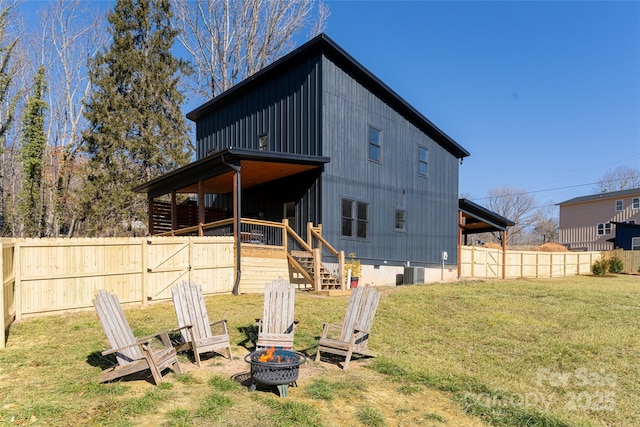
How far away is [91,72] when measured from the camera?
79.6 ft

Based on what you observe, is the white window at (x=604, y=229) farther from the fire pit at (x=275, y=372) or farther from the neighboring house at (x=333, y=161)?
the fire pit at (x=275, y=372)

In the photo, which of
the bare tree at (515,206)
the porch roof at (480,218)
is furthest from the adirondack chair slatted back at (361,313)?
the bare tree at (515,206)

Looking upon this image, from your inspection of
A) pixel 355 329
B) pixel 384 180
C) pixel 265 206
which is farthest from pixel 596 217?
pixel 355 329

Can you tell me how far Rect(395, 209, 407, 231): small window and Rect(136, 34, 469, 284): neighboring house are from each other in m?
0.04

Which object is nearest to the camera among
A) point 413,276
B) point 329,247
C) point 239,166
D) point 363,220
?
point 239,166

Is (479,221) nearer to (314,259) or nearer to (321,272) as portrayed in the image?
(321,272)

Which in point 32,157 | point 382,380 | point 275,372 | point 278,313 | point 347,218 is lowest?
point 382,380

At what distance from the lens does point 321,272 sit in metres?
12.7

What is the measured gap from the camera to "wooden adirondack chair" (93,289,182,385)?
4809mm

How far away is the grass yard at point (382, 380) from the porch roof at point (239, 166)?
4.81 m

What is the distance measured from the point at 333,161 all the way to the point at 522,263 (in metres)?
15.8

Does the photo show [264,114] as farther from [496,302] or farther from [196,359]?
[196,359]

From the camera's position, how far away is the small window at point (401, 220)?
55.6 ft

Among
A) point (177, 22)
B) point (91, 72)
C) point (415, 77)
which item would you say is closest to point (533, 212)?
point (415, 77)
